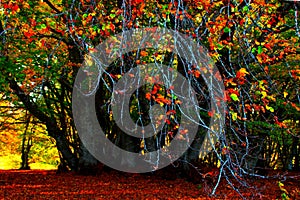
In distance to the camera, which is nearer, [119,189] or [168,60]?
[168,60]

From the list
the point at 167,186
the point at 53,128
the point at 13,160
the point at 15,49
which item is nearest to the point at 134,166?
the point at 167,186

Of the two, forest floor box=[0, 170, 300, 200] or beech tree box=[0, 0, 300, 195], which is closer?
beech tree box=[0, 0, 300, 195]

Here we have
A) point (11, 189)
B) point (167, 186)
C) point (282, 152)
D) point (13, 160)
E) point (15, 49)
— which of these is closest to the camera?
point (15, 49)

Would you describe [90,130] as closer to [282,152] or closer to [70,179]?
[70,179]

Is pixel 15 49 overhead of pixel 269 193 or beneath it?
overhead

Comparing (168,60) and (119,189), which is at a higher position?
(168,60)

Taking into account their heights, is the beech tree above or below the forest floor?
above

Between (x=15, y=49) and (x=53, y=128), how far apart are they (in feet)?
15.0

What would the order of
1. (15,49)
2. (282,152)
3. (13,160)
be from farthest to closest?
(13,160) → (282,152) → (15,49)

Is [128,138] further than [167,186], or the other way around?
[128,138]

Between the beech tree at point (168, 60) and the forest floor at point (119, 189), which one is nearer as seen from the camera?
the beech tree at point (168, 60)

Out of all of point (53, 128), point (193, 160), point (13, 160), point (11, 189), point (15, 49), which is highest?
point (15, 49)

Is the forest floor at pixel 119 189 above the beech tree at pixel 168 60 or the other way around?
the other way around

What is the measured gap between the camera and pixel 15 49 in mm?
8109
